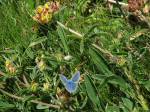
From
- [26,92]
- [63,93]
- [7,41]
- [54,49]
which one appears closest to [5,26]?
[7,41]

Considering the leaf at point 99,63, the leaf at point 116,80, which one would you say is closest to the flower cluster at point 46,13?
the leaf at point 99,63

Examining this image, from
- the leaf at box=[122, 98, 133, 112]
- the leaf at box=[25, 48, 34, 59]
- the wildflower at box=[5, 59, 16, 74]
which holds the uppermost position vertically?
the wildflower at box=[5, 59, 16, 74]

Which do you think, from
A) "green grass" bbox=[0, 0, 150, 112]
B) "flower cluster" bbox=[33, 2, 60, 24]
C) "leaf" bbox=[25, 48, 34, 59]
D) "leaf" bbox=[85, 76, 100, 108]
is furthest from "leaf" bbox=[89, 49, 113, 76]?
"leaf" bbox=[25, 48, 34, 59]

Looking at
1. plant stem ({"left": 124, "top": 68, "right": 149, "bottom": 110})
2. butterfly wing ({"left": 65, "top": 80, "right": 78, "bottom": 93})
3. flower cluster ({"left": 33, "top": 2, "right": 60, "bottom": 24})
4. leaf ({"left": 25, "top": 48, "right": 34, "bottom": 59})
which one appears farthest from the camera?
leaf ({"left": 25, "top": 48, "right": 34, "bottom": 59})

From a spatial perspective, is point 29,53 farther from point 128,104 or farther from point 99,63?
point 128,104

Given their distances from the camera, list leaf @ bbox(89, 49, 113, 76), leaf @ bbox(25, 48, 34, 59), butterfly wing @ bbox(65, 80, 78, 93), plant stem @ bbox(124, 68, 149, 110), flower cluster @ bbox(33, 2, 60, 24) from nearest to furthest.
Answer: butterfly wing @ bbox(65, 80, 78, 93) < plant stem @ bbox(124, 68, 149, 110) < leaf @ bbox(89, 49, 113, 76) < flower cluster @ bbox(33, 2, 60, 24) < leaf @ bbox(25, 48, 34, 59)

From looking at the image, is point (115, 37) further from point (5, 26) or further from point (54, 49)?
point (5, 26)

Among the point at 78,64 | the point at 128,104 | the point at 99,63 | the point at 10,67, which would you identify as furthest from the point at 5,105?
the point at 128,104

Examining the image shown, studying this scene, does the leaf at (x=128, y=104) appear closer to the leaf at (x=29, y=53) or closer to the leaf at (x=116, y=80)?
the leaf at (x=116, y=80)

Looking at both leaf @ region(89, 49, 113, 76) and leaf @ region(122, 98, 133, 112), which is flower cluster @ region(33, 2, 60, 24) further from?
leaf @ region(122, 98, 133, 112)

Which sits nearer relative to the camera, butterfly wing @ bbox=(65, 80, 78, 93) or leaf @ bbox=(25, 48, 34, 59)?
butterfly wing @ bbox=(65, 80, 78, 93)
